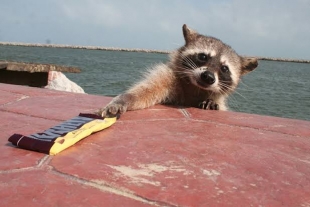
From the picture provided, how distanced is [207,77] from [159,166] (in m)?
2.16

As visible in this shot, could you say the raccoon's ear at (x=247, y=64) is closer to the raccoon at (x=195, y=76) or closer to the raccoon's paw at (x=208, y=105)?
the raccoon at (x=195, y=76)

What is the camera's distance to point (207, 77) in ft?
12.4

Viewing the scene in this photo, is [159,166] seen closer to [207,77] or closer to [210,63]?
[207,77]

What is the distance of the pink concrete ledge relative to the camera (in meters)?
1.40

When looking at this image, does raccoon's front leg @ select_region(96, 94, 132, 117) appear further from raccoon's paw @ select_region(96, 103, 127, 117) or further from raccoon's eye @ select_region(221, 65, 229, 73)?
raccoon's eye @ select_region(221, 65, 229, 73)

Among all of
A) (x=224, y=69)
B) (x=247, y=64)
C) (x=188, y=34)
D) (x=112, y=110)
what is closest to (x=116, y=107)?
(x=112, y=110)

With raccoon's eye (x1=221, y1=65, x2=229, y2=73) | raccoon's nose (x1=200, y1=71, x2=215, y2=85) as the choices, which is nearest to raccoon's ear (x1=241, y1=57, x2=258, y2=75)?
raccoon's eye (x1=221, y1=65, x2=229, y2=73)

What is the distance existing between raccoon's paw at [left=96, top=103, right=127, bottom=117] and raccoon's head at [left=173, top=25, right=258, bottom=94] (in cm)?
107

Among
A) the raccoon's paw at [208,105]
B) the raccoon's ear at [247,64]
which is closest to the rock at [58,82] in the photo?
the raccoon's ear at [247,64]

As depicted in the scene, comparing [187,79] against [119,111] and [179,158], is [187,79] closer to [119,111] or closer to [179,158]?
[119,111]

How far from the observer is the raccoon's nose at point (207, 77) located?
3.78 m

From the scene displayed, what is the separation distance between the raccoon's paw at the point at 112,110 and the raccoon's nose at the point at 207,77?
40.0 inches

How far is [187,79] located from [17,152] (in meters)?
2.48

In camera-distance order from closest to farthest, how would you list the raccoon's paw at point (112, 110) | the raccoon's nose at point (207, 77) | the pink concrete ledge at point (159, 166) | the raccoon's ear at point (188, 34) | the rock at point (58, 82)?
the pink concrete ledge at point (159, 166) < the raccoon's paw at point (112, 110) < the raccoon's nose at point (207, 77) < the raccoon's ear at point (188, 34) < the rock at point (58, 82)
